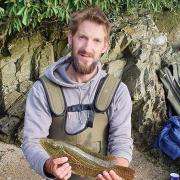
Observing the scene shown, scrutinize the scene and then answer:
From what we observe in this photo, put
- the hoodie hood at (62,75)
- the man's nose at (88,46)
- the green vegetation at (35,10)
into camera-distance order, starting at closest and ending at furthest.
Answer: the man's nose at (88,46) → the hoodie hood at (62,75) → the green vegetation at (35,10)

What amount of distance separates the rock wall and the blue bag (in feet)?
1.19

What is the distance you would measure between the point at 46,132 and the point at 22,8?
3137 millimetres

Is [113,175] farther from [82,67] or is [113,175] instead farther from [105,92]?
[82,67]

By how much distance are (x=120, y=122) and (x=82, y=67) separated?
51 cm

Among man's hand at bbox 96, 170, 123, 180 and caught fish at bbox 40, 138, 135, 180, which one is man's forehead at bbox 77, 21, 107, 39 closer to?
caught fish at bbox 40, 138, 135, 180

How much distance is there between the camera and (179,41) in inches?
368

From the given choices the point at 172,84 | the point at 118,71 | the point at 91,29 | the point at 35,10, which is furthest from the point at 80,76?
the point at 172,84

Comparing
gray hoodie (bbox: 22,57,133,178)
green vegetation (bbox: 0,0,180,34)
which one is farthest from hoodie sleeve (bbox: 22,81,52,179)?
green vegetation (bbox: 0,0,180,34)

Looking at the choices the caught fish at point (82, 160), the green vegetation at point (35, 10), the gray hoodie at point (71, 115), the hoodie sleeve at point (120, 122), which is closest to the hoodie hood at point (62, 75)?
the gray hoodie at point (71, 115)

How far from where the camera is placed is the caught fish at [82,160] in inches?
118

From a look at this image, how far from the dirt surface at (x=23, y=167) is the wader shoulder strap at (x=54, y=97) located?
325cm

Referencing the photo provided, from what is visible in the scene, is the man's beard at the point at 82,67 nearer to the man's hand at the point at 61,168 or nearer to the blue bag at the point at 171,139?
the man's hand at the point at 61,168

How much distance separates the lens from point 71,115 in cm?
337

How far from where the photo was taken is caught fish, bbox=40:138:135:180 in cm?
300
